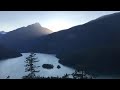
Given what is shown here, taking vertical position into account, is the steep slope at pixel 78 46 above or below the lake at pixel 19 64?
above

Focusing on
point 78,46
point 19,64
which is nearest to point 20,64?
point 19,64

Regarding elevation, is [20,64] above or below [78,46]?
below

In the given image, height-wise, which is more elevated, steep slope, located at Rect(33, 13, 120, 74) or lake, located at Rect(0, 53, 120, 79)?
steep slope, located at Rect(33, 13, 120, 74)

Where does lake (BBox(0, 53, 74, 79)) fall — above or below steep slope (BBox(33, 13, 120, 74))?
below

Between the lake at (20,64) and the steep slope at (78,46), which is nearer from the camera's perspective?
the lake at (20,64)

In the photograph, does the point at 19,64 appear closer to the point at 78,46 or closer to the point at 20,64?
the point at 20,64

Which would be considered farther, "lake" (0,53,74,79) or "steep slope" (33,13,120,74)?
"steep slope" (33,13,120,74)

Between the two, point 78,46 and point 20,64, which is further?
point 78,46

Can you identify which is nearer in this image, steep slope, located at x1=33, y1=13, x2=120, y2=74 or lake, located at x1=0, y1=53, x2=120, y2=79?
lake, located at x1=0, y1=53, x2=120, y2=79
